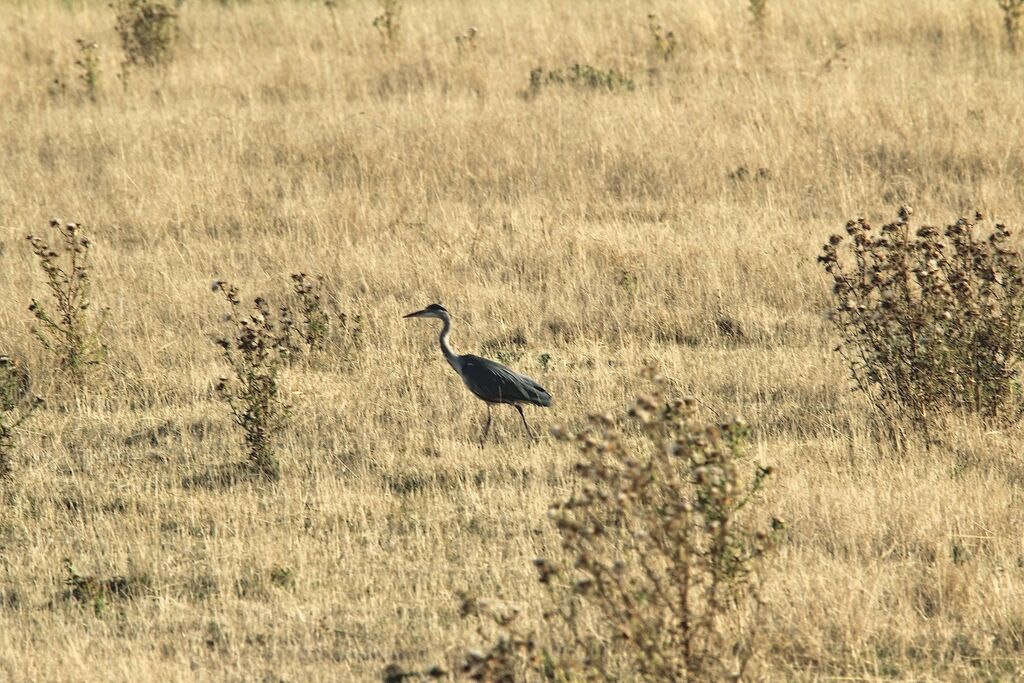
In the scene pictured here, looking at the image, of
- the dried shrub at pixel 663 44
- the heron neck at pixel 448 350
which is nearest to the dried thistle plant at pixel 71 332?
the heron neck at pixel 448 350

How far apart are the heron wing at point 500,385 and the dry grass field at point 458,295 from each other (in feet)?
0.90

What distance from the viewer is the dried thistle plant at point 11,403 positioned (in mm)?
6988

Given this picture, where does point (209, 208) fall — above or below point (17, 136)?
below

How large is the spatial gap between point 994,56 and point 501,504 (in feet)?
35.0

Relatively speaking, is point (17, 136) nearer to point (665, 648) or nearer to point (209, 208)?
point (209, 208)

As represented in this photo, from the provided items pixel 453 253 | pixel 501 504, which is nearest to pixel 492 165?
pixel 453 253

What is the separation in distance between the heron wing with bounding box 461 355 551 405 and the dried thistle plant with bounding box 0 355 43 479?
2352 millimetres

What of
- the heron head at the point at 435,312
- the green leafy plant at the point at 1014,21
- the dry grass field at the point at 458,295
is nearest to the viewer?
the dry grass field at the point at 458,295

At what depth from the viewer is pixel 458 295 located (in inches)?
382

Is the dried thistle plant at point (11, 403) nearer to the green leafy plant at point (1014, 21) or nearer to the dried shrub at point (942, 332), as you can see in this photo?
the dried shrub at point (942, 332)

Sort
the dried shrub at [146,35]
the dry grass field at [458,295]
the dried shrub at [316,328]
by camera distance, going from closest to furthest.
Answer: the dry grass field at [458,295], the dried shrub at [316,328], the dried shrub at [146,35]

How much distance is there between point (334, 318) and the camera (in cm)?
934

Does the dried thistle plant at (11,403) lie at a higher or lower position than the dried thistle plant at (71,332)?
lower

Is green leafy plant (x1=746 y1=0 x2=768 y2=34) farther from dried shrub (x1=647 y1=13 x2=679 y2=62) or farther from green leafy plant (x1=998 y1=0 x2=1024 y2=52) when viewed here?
green leafy plant (x1=998 y1=0 x2=1024 y2=52)
